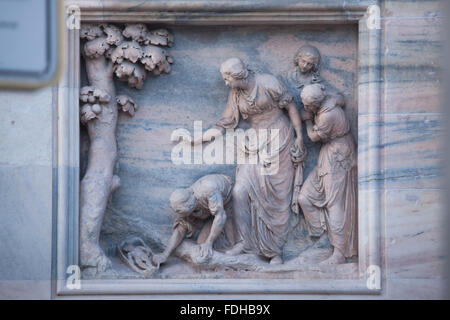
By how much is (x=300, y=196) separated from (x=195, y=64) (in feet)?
5.02

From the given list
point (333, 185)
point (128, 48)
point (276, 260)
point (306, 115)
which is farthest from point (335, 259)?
point (128, 48)

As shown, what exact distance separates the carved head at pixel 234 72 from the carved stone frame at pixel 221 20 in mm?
429

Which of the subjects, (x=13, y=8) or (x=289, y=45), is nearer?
(x=13, y=8)

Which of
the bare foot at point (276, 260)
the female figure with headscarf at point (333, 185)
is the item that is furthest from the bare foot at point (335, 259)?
the bare foot at point (276, 260)

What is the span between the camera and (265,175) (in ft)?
20.9

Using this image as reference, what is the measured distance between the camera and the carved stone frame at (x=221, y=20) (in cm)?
612

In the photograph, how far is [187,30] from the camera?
6629mm

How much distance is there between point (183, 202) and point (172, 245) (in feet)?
1.43

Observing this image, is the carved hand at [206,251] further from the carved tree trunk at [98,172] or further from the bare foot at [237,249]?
the carved tree trunk at [98,172]

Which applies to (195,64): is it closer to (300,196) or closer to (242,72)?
(242,72)

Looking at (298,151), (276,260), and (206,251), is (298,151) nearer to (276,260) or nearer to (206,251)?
(276,260)

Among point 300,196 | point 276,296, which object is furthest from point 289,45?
point 276,296

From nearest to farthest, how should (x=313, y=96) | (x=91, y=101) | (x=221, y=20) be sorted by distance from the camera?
1. (x=313, y=96)
2. (x=91, y=101)
3. (x=221, y=20)

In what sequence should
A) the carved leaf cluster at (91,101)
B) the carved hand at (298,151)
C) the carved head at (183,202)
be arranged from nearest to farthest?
the carved head at (183,202) < the carved leaf cluster at (91,101) < the carved hand at (298,151)
